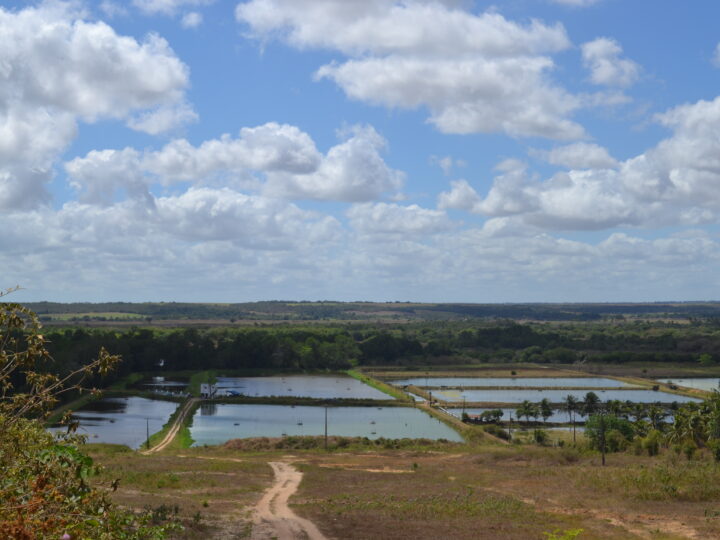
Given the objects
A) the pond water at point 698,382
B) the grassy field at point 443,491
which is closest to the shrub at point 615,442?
the grassy field at point 443,491

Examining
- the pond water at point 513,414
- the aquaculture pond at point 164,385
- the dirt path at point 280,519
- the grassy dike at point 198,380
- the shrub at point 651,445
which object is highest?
the dirt path at point 280,519

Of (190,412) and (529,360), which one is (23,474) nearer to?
(190,412)

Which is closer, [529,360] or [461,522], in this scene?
[461,522]

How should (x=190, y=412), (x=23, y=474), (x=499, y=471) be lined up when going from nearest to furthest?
(x=23, y=474) → (x=499, y=471) → (x=190, y=412)

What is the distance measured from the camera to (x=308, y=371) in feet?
499

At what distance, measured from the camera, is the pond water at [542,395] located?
10626 cm

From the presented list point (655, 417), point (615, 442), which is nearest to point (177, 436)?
point (615, 442)

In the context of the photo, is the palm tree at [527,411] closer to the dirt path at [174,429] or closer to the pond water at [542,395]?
the pond water at [542,395]

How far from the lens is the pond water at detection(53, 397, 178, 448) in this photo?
2958 inches

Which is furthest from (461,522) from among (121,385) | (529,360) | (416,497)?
(529,360)

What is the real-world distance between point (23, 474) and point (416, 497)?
3473 centimetres

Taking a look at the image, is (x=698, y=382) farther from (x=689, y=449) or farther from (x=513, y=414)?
(x=689, y=449)

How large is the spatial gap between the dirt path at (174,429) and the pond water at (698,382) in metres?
82.3

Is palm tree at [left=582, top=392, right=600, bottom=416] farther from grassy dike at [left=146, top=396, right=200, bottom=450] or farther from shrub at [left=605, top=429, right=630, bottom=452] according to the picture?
grassy dike at [left=146, top=396, right=200, bottom=450]
